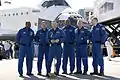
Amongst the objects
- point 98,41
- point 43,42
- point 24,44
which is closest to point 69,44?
point 43,42

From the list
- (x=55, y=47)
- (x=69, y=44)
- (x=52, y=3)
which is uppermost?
(x=52, y=3)

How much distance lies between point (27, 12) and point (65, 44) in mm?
31428

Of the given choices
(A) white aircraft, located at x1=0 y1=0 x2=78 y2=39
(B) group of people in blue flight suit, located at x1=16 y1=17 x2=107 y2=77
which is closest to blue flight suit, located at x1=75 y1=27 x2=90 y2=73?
(B) group of people in blue flight suit, located at x1=16 y1=17 x2=107 y2=77

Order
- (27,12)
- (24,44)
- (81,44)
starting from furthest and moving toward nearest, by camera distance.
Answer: (27,12) < (24,44) < (81,44)

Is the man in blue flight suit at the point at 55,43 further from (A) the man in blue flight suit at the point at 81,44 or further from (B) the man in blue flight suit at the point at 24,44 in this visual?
(B) the man in blue flight suit at the point at 24,44

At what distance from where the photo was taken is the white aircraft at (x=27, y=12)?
41375mm

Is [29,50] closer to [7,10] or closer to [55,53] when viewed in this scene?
[55,53]

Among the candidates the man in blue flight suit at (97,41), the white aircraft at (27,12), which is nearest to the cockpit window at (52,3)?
the white aircraft at (27,12)

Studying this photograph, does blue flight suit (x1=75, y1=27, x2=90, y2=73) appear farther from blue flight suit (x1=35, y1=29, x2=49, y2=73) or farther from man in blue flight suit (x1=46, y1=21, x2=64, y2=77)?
blue flight suit (x1=35, y1=29, x2=49, y2=73)

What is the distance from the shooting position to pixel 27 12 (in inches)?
1642

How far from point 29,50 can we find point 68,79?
1.81 meters

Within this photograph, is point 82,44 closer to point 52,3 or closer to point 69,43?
point 69,43

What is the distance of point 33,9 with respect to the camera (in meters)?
41.9

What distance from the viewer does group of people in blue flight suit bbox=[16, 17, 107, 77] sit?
10.4m
